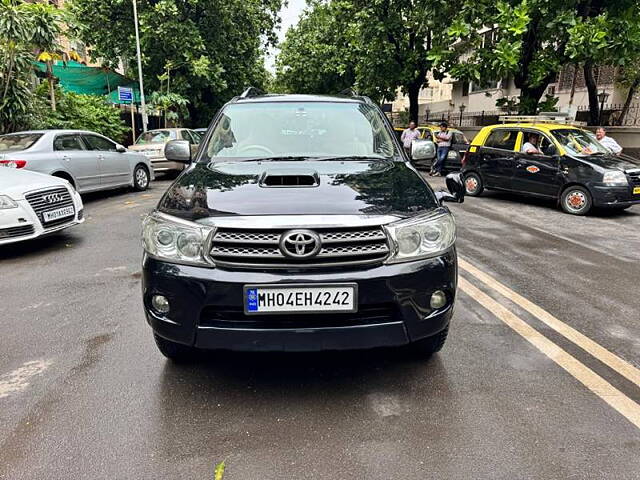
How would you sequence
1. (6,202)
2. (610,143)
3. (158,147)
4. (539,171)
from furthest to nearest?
(158,147) → (610,143) → (539,171) → (6,202)

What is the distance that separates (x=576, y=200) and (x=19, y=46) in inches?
545

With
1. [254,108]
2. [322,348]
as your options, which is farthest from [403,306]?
[254,108]

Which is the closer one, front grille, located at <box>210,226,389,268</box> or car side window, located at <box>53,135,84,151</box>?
front grille, located at <box>210,226,389,268</box>

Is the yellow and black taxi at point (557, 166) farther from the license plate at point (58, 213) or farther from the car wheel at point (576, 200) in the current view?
the license plate at point (58, 213)

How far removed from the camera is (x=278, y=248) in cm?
243

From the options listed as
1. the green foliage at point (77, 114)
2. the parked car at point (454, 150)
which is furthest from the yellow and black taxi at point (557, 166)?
the green foliage at point (77, 114)

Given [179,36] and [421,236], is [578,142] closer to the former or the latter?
[421,236]

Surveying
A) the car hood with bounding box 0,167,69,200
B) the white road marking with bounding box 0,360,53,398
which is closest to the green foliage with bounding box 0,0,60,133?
the car hood with bounding box 0,167,69,200

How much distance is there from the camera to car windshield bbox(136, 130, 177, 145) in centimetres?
1433

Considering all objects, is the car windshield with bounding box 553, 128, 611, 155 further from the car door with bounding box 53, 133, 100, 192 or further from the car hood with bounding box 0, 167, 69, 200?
the car door with bounding box 53, 133, 100, 192

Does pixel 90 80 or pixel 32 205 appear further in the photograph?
pixel 90 80

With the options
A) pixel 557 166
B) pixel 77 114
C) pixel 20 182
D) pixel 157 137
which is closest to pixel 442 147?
pixel 557 166

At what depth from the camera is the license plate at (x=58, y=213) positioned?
6020 mm

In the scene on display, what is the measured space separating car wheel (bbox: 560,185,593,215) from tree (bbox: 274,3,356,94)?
1917 cm
